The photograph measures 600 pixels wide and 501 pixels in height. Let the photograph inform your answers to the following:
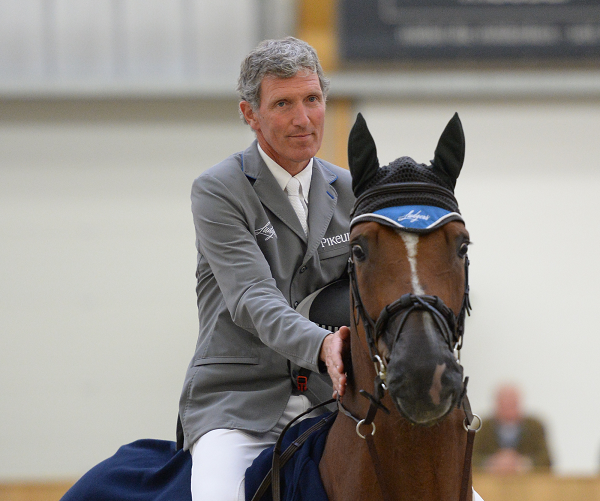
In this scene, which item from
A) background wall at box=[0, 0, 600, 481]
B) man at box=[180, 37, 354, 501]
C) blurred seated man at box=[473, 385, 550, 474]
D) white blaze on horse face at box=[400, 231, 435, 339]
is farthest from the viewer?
background wall at box=[0, 0, 600, 481]

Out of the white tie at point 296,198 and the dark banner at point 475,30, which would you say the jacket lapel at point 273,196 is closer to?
the white tie at point 296,198

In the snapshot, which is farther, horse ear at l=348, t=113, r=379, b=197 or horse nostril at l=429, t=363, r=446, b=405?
horse ear at l=348, t=113, r=379, b=197

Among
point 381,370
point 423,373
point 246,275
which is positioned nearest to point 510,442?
point 246,275

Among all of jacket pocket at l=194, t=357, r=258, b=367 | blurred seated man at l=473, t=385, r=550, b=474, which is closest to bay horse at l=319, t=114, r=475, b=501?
jacket pocket at l=194, t=357, r=258, b=367

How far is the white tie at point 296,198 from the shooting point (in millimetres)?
2160

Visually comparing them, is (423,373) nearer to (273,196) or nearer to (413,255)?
(413,255)

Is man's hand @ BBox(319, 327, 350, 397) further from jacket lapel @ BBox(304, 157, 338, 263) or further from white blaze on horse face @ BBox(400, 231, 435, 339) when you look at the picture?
jacket lapel @ BBox(304, 157, 338, 263)

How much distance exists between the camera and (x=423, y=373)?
139cm

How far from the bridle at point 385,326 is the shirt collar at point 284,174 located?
0.49 metres

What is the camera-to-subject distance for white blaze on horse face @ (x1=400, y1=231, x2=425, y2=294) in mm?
1498

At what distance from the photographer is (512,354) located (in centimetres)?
618

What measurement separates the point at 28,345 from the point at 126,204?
1425 mm

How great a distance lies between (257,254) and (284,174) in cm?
29

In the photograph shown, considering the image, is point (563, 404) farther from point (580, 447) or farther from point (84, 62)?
point (84, 62)
